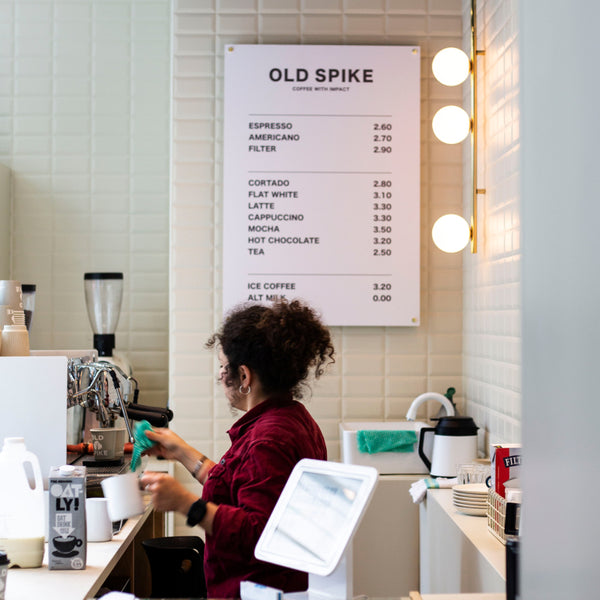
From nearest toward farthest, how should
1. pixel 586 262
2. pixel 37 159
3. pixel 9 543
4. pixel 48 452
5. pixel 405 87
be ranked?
pixel 586 262 → pixel 9 543 → pixel 48 452 → pixel 405 87 → pixel 37 159

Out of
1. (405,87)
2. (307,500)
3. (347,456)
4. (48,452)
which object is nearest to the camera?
(307,500)

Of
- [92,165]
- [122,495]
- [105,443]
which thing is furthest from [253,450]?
[92,165]

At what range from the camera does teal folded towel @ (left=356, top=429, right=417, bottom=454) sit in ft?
9.85

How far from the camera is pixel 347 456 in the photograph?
9.96 feet

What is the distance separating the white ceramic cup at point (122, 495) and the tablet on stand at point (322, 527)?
87 cm

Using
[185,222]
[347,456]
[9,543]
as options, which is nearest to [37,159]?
[185,222]

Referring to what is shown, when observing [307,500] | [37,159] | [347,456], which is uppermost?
[37,159]

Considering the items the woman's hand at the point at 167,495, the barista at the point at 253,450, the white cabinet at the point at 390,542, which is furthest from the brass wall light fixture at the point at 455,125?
the woman's hand at the point at 167,495

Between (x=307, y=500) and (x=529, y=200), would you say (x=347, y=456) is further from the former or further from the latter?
(x=529, y=200)

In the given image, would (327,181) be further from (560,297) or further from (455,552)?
(560,297)

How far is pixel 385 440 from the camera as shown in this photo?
3.01 metres

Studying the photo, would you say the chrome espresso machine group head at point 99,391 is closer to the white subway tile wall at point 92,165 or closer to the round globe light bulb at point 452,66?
the white subway tile wall at point 92,165

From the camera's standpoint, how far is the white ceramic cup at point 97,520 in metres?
2.11

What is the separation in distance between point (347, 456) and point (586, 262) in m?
2.86
